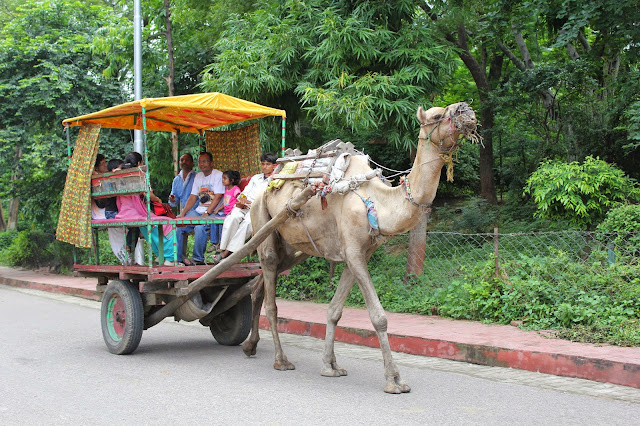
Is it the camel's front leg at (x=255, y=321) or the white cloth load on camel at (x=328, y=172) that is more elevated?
the white cloth load on camel at (x=328, y=172)

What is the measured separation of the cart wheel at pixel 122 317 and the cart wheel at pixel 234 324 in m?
1.16

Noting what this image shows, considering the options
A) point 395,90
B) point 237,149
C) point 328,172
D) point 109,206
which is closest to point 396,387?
point 328,172

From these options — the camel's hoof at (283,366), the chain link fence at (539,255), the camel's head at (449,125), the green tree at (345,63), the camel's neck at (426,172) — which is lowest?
the camel's hoof at (283,366)

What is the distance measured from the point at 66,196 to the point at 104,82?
1052cm

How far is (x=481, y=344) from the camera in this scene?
286 inches

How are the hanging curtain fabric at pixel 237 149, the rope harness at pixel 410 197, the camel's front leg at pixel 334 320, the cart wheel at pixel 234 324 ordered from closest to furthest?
the rope harness at pixel 410 197, the camel's front leg at pixel 334 320, the cart wheel at pixel 234 324, the hanging curtain fabric at pixel 237 149

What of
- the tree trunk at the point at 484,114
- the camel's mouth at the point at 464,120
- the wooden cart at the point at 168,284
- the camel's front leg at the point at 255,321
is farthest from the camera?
the tree trunk at the point at 484,114

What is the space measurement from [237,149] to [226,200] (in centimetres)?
153

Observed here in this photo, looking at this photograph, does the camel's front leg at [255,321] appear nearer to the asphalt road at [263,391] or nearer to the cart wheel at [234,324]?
the asphalt road at [263,391]

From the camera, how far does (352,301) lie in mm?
11414

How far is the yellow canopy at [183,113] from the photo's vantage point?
7.66 metres

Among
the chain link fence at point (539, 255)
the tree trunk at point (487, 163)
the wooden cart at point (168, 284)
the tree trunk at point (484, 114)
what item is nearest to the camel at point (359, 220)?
the wooden cart at point (168, 284)

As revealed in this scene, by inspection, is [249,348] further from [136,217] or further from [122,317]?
Result: [136,217]

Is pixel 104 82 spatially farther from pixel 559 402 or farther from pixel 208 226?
pixel 559 402
